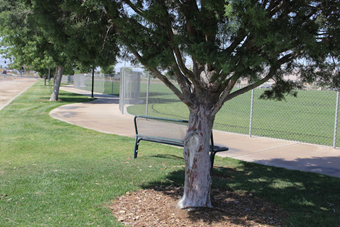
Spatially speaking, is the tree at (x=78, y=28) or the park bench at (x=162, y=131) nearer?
the tree at (x=78, y=28)

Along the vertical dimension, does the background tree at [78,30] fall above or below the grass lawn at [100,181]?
above

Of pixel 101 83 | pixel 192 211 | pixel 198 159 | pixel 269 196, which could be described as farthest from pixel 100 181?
pixel 101 83

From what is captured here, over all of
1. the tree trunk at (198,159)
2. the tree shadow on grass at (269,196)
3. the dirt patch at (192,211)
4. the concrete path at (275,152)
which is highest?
the tree trunk at (198,159)

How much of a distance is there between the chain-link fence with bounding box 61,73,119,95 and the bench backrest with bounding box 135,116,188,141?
25492mm

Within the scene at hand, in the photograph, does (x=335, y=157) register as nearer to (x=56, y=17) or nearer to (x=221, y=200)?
(x=221, y=200)

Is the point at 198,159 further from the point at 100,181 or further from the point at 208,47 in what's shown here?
the point at 100,181

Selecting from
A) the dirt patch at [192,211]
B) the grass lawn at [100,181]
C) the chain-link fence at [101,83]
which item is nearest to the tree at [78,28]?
the grass lawn at [100,181]

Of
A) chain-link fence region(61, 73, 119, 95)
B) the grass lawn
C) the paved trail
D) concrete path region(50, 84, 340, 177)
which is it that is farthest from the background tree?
chain-link fence region(61, 73, 119, 95)

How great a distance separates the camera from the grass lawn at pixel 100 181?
4188 mm

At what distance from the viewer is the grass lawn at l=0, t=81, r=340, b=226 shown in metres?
4.19

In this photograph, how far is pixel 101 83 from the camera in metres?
37.8

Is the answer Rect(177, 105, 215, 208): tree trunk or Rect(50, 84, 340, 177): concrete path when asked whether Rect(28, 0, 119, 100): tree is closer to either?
Rect(177, 105, 215, 208): tree trunk

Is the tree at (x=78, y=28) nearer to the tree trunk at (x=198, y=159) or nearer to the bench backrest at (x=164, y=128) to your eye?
the tree trunk at (x=198, y=159)

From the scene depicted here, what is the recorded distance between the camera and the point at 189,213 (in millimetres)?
4328
